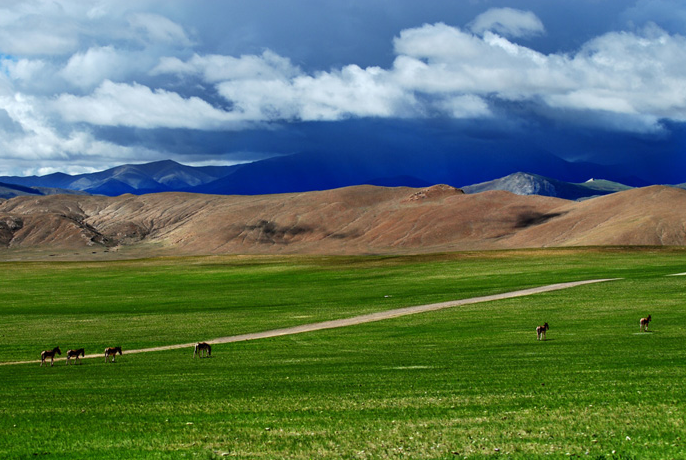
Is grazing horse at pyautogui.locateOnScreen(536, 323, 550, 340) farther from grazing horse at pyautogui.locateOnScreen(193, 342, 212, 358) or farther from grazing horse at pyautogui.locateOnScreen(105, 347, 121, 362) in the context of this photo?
grazing horse at pyautogui.locateOnScreen(105, 347, 121, 362)

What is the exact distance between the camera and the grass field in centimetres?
1387

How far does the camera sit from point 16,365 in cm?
2955

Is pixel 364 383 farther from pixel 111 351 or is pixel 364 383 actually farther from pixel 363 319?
pixel 363 319

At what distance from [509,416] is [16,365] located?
22863 millimetres

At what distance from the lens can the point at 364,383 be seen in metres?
21.5

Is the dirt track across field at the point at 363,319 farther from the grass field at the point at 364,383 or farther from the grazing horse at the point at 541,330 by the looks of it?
the grazing horse at the point at 541,330

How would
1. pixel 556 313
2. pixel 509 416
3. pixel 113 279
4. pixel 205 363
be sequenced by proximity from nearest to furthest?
pixel 509 416
pixel 205 363
pixel 556 313
pixel 113 279

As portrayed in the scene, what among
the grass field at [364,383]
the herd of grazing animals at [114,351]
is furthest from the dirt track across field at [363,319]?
the herd of grazing animals at [114,351]

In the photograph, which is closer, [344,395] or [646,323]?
[344,395]

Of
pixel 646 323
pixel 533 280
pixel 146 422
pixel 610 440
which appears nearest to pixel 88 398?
pixel 146 422

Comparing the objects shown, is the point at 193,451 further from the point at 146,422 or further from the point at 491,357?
the point at 491,357

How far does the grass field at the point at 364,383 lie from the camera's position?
13867 millimetres

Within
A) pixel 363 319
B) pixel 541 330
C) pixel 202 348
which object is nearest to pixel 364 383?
pixel 202 348

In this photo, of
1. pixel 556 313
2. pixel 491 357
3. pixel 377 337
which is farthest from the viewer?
pixel 556 313
